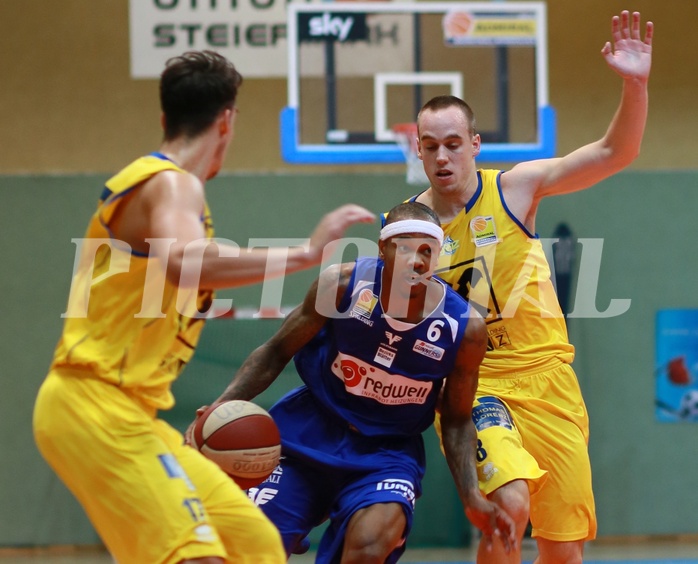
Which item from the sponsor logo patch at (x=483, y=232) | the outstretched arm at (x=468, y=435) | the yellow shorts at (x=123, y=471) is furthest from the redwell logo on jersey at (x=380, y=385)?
the yellow shorts at (x=123, y=471)

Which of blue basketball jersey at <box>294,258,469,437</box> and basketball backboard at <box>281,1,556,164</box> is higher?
basketball backboard at <box>281,1,556,164</box>

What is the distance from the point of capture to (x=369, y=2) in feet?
29.3

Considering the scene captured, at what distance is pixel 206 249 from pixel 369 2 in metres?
6.34

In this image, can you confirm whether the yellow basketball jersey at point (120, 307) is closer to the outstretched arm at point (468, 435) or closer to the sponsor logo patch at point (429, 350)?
the sponsor logo patch at point (429, 350)

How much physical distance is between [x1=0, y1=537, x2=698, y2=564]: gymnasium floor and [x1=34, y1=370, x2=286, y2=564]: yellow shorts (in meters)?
5.25

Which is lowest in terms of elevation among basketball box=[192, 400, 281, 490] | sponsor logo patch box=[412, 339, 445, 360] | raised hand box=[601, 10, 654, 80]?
basketball box=[192, 400, 281, 490]

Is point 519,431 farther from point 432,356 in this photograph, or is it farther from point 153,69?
point 153,69

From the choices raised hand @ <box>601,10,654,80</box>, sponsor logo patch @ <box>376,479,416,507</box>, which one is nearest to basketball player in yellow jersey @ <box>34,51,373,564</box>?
sponsor logo patch @ <box>376,479,416,507</box>

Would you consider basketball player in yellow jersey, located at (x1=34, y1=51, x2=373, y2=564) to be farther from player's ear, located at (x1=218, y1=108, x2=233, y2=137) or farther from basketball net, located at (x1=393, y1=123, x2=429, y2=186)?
basketball net, located at (x1=393, y1=123, x2=429, y2=186)

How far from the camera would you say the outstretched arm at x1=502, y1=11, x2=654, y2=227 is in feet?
16.1

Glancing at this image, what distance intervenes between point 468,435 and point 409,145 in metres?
4.37

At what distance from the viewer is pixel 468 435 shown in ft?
15.3

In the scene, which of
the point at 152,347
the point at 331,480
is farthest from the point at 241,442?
the point at 152,347

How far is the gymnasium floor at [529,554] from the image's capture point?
8273mm
